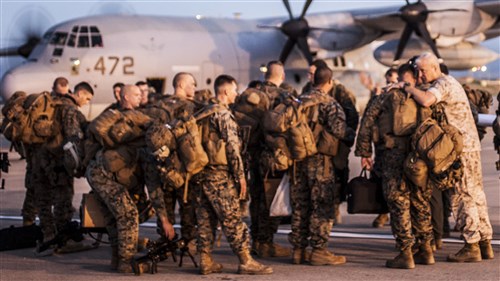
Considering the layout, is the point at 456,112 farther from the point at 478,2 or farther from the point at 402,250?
the point at 478,2

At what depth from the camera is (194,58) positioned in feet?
84.5

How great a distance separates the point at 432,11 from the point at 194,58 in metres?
6.86

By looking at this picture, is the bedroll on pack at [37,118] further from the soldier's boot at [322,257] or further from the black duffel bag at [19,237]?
the soldier's boot at [322,257]

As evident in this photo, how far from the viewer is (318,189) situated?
8.88 m

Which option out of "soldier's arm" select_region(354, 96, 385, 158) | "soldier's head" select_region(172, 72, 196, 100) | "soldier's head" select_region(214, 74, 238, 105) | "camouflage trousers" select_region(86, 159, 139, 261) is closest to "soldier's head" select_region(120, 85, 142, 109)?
"soldier's head" select_region(172, 72, 196, 100)

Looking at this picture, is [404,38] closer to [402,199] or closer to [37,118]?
[37,118]

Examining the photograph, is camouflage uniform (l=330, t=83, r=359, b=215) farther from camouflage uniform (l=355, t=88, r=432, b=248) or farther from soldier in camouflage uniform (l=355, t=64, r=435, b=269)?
camouflage uniform (l=355, t=88, r=432, b=248)

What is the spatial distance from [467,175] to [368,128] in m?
0.99

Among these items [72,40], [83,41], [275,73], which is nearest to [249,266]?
[275,73]

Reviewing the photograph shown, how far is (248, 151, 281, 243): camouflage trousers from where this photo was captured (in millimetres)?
9555

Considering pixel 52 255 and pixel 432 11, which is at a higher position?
pixel 432 11

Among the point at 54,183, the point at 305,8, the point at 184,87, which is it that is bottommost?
the point at 54,183

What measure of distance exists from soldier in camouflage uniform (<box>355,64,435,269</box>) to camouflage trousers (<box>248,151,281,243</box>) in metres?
1.24

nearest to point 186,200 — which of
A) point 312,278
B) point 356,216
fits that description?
point 312,278
